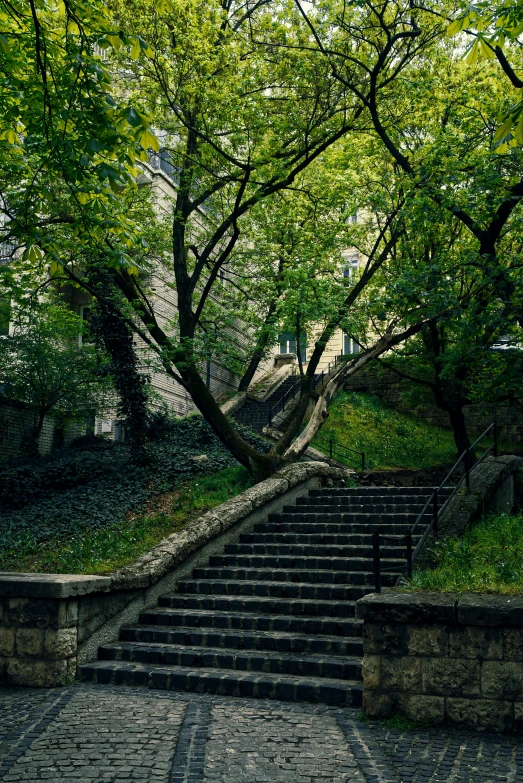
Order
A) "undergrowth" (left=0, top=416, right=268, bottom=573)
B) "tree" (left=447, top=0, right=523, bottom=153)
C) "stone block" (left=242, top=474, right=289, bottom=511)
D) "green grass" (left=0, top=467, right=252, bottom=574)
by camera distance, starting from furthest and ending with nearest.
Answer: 1. "stone block" (left=242, top=474, right=289, bottom=511)
2. "undergrowth" (left=0, top=416, right=268, bottom=573)
3. "green grass" (left=0, top=467, right=252, bottom=574)
4. "tree" (left=447, top=0, right=523, bottom=153)

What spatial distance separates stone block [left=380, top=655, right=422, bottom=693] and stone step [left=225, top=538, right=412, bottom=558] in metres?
3.61

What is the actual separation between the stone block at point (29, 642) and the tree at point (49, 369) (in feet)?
31.6

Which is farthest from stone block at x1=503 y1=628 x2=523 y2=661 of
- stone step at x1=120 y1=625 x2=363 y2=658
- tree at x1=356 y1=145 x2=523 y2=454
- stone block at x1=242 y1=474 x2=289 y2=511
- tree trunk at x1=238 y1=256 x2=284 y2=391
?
tree trunk at x1=238 y1=256 x2=284 y2=391

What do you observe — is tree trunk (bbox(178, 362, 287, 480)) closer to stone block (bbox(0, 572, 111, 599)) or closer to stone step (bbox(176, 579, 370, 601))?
stone step (bbox(176, 579, 370, 601))

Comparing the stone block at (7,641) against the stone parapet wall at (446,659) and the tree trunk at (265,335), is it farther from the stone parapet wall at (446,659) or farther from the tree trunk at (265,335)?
the tree trunk at (265,335)

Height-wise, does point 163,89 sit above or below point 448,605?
above

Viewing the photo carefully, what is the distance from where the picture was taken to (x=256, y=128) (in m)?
13.3

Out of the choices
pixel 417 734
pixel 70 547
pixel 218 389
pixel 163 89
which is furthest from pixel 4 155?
pixel 218 389

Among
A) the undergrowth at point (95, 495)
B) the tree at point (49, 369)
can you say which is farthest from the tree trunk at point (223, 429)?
the tree at point (49, 369)

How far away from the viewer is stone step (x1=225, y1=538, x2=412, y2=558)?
416 inches

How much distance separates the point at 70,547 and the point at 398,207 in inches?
384

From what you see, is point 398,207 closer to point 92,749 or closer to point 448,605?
point 448,605

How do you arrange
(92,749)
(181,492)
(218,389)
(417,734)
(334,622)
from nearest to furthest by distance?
(92,749) < (417,734) < (334,622) < (181,492) < (218,389)

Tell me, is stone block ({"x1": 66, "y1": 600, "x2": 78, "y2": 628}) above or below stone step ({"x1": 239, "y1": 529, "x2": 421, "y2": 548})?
below
